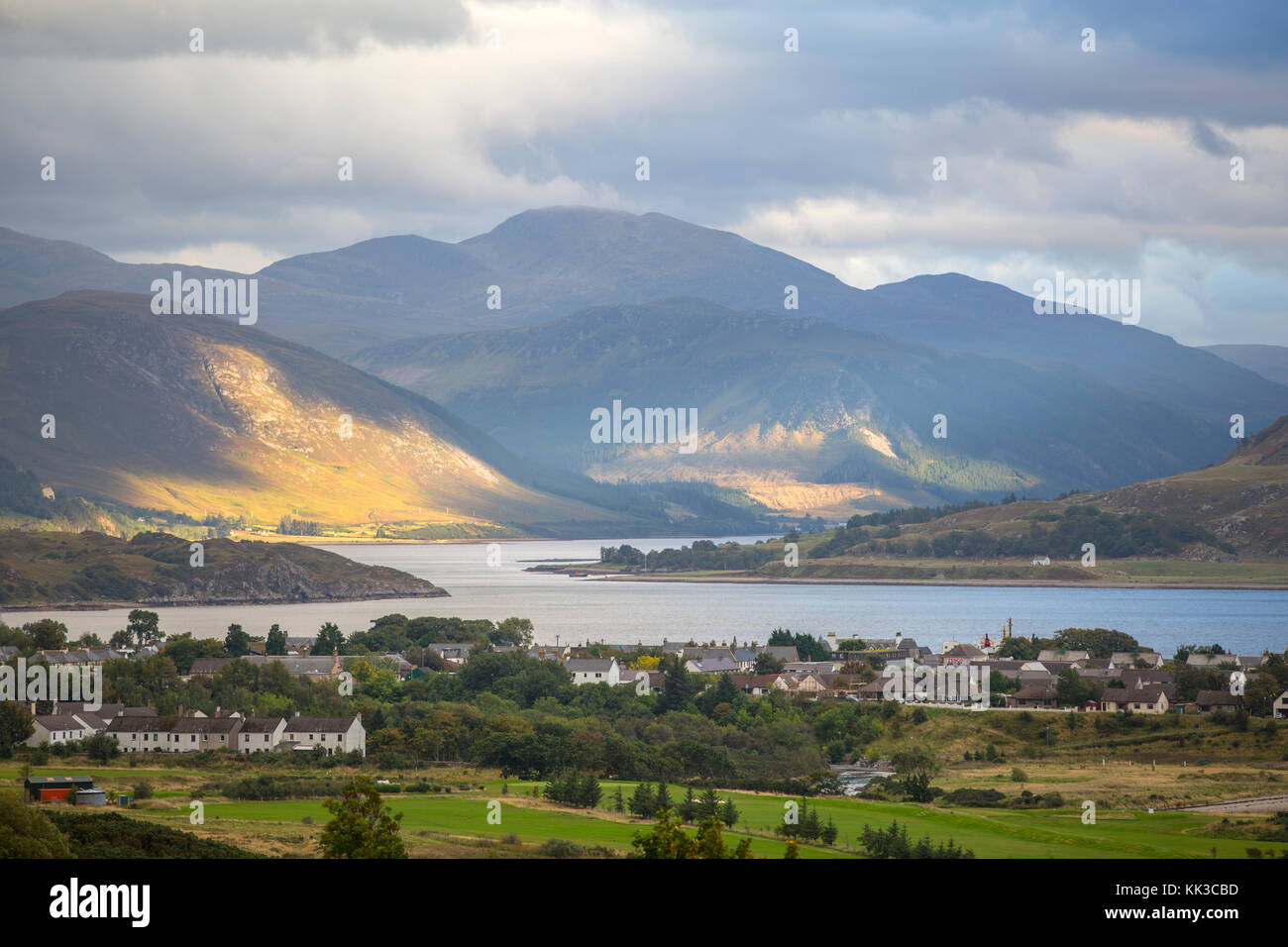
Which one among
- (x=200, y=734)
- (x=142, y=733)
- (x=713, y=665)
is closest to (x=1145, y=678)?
(x=713, y=665)

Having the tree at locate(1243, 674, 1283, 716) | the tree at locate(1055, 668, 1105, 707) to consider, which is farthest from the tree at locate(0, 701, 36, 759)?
the tree at locate(1243, 674, 1283, 716)

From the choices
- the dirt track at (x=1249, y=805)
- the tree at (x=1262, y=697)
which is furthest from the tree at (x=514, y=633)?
the dirt track at (x=1249, y=805)

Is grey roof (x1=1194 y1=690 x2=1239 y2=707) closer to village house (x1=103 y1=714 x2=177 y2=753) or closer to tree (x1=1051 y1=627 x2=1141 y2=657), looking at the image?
tree (x1=1051 y1=627 x2=1141 y2=657)

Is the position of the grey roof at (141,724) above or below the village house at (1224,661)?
below

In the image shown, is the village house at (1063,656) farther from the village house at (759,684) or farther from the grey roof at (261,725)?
the grey roof at (261,725)

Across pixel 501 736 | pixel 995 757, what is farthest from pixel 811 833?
pixel 995 757

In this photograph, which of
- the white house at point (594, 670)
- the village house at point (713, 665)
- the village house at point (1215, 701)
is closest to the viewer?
the village house at point (1215, 701)
